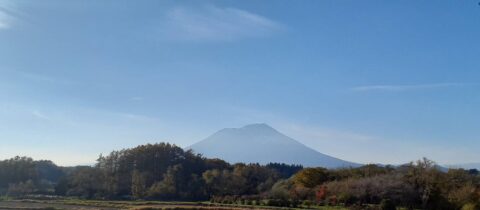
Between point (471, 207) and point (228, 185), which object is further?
point (228, 185)

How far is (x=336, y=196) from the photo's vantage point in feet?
156

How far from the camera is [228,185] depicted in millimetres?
61812

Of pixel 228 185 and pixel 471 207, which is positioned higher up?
pixel 228 185

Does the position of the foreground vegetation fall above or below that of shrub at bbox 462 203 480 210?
above

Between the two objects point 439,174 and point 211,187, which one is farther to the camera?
point 211,187

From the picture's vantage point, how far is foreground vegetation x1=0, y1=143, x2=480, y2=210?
148 ft

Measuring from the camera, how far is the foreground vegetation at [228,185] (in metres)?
45.1

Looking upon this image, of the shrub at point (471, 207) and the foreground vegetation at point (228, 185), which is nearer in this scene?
the shrub at point (471, 207)

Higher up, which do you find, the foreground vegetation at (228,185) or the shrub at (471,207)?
the foreground vegetation at (228,185)

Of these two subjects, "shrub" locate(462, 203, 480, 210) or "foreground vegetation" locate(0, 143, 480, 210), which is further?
"foreground vegetation" locate(0, 143, 480, 210)

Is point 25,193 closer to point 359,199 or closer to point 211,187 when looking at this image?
Answer: point 211,187

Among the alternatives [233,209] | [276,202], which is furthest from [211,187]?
[233,209]

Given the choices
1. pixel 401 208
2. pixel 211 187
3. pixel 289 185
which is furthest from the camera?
pixel 211 187

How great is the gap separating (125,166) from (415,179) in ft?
121
